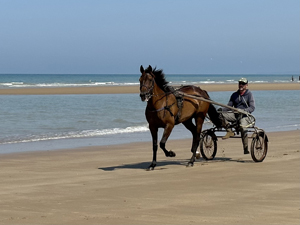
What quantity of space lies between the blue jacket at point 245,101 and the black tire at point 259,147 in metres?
0.58

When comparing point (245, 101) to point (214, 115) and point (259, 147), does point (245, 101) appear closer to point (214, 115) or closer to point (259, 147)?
point (214, 115)

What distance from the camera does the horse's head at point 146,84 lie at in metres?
10.8

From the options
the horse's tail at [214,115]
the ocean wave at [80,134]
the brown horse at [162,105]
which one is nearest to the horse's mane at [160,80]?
the brown horse at [162,105]

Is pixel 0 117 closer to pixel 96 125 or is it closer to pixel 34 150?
pixel 96 125

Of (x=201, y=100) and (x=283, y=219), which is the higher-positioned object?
(x=201, y=100)

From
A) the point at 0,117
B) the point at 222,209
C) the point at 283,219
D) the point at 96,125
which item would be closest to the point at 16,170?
the point at 222,209

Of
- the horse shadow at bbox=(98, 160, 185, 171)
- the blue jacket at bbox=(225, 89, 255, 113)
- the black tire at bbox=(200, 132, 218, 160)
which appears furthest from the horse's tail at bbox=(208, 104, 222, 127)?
the horse shadow at bbox=(98, 160, 185, 171)

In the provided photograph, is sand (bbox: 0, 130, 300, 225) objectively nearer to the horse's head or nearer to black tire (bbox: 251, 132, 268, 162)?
black tire (bbox: 251, 132, 268, 162)

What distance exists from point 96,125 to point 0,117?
16.2 feet

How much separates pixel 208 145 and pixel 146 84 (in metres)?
2.59

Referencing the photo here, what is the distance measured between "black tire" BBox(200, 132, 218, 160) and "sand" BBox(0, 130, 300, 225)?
0.82ft

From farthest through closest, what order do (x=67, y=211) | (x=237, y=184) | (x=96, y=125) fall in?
(x=96, y=125) → (x=237, y=184) → (x=67, y=211)

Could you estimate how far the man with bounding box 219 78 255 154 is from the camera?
40.1 ft

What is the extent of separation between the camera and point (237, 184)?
9.09m
